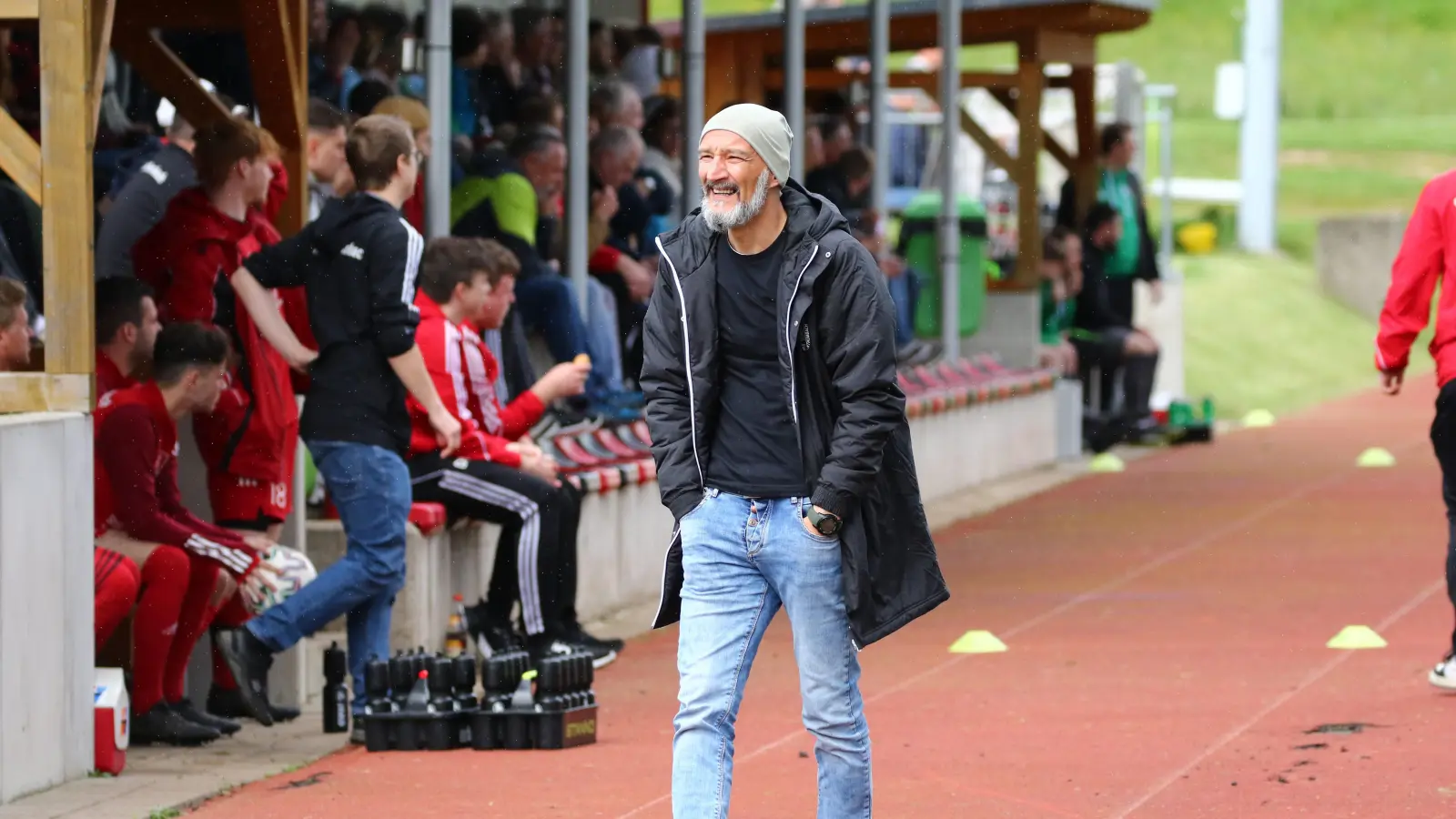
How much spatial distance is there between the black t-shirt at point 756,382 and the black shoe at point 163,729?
3321 mm

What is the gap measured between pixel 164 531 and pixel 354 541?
0.66 m

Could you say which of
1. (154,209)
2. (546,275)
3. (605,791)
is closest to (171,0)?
(154,209)

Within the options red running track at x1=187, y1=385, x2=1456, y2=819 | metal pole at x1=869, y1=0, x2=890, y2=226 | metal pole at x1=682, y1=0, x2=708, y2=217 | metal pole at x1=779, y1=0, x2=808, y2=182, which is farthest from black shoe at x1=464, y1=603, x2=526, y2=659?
metal pole at x1=869, y1=0, x2=890, y2=226

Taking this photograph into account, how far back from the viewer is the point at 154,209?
9.26 m

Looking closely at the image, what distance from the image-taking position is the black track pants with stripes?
981cm

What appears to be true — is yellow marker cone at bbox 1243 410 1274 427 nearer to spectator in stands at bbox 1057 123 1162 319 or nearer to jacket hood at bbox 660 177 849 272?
spectator in stands at bbox 1057 123 1162 319

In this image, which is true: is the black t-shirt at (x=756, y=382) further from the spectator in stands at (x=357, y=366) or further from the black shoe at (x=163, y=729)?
the black shoe at (x=163, y=729)

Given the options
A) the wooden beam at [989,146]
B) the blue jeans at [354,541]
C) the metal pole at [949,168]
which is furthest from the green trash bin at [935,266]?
the blue jeans at [354,541]

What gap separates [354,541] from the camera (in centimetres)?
866

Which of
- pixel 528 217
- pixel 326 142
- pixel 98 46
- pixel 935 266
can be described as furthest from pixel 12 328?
pixel 935 266

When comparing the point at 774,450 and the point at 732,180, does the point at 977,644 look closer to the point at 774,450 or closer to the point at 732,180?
the point at 774,450

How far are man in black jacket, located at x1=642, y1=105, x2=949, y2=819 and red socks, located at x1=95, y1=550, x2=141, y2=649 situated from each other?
285 centimetres

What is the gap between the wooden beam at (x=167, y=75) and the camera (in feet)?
31.3

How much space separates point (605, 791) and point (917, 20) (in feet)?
46.2
